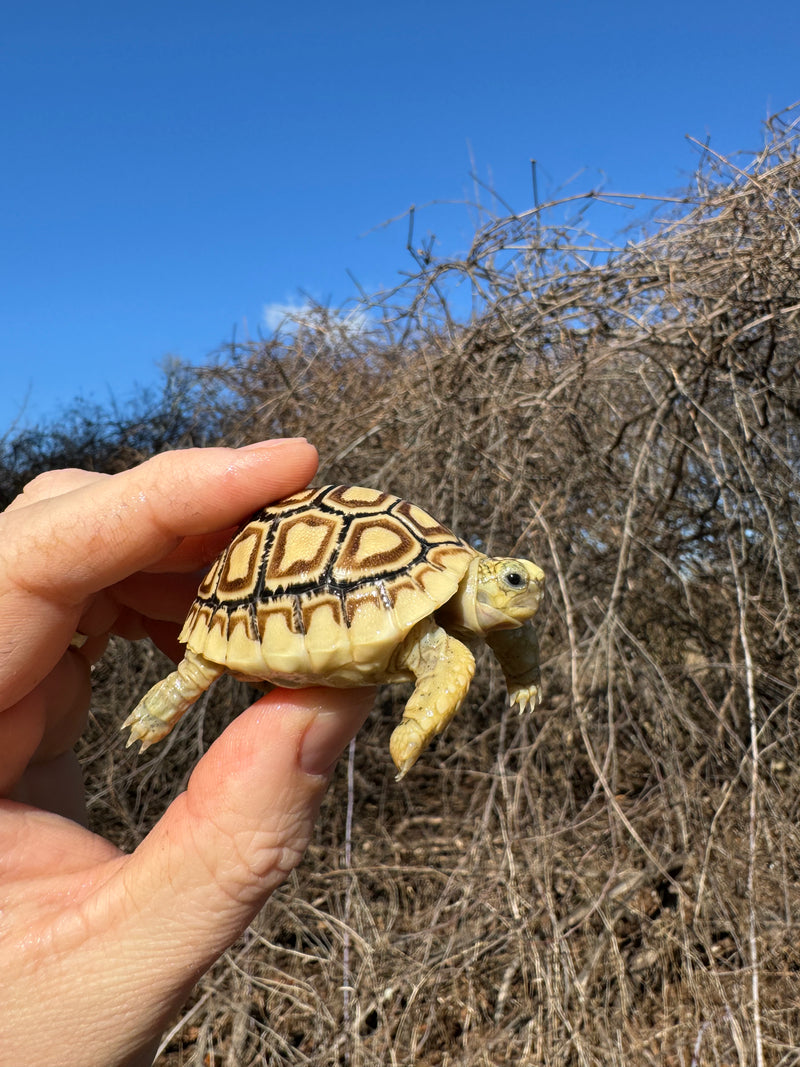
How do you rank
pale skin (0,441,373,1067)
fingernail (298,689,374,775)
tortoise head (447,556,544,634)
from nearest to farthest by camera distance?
pale skin (0,441,373,1067) → fingernail (298,689,374,775) → tortoise head (447,556,544,634)

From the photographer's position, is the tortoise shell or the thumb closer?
the thumb

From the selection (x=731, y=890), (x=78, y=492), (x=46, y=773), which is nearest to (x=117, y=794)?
(x=46, y=773)

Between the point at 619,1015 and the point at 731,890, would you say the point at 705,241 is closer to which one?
the point at 731,890

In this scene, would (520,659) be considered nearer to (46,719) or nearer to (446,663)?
(446,663)

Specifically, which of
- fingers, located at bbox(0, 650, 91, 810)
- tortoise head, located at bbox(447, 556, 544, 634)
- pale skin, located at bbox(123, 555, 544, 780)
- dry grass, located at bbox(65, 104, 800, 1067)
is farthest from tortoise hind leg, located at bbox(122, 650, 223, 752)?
dry grass, located at bbox(65, 104, 800, 1067)

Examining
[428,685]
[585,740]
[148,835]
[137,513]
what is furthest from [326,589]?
[585,740]

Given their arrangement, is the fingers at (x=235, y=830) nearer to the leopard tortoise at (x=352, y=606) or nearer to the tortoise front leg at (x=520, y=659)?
the leopard tortoise at (x=352, y=606)

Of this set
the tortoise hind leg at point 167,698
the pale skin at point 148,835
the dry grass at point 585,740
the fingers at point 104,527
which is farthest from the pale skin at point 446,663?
the dry grass at point 585,740

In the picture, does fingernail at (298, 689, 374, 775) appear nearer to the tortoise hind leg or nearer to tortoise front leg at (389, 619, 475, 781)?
tortoise front leg at (389, 619, 475, 781)
